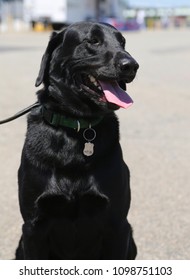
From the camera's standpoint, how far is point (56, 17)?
46625 millimetres

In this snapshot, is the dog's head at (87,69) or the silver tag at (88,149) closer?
the dog's head at (87,69)

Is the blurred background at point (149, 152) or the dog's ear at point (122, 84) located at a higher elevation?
the dog's ear at point (122, 84)

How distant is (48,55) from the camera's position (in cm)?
330

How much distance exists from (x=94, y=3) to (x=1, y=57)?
130 feet

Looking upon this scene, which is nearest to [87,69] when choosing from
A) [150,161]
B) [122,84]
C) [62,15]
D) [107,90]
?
[107,90]

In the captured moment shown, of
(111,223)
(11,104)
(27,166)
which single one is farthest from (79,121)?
(11,104)

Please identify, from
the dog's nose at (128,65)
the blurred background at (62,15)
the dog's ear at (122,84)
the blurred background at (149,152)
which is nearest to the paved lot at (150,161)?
the blurred background at (149,152)

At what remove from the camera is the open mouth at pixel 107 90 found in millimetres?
3065

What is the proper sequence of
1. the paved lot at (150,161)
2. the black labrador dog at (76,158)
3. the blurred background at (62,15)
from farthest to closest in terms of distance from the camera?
the blurred background at (62,15)
the paved lot at (150,161)
the black labrador dog at (76,158)

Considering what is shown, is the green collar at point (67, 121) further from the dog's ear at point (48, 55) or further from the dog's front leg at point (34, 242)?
the dog's front leg at point (34, 242)

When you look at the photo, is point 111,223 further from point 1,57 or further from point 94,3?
point 94,3

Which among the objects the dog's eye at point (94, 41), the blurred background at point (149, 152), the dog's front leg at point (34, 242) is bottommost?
the blurred background at point (149, 152)

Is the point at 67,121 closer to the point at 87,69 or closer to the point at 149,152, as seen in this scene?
the point at 87,69

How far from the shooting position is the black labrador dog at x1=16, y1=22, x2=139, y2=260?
3168mm
